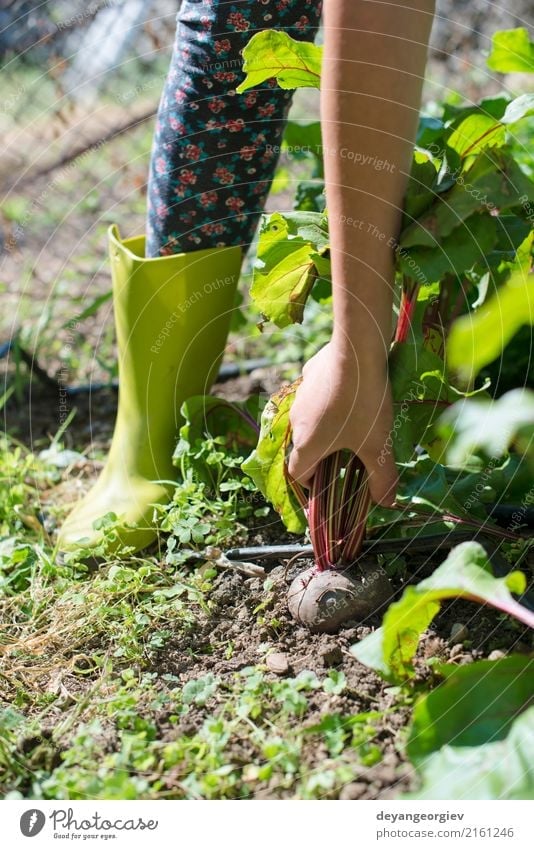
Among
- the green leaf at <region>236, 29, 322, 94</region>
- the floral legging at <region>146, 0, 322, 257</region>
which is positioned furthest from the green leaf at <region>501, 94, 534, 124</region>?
the floral legging at <region>146, 0, 322, 257</region>

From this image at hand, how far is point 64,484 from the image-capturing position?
5.90 ft

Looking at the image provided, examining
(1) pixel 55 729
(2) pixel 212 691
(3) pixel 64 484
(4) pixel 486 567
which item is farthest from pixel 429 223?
(3) pixel 64 484

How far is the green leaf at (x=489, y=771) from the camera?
2.78 feet

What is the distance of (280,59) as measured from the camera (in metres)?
1.14

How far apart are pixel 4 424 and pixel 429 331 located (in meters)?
1.12

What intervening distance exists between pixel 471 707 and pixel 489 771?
94 millimetres

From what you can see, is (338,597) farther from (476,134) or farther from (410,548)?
(476,134)

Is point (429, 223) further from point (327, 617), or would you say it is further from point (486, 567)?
point (327, 617)

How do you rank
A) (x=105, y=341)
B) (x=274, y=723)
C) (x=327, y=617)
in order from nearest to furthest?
(x=274, y=723), (x=327, y=617), (x=105, y=341)

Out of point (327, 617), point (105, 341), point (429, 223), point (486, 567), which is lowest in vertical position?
point (327, 617)

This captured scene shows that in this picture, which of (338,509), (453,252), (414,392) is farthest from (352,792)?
(453,252)

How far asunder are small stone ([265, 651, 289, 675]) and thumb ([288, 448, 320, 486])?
0.80 feet

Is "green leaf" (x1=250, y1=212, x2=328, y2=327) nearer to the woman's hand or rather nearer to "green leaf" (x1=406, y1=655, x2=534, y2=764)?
the woman's hand

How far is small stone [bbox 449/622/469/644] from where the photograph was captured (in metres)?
1.12
